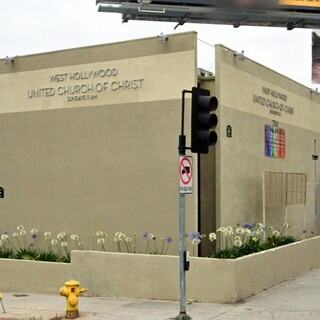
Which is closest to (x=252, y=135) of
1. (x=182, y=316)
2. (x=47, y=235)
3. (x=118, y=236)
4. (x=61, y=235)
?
(x=118, y=236)

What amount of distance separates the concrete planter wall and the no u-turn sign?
2565 millimetres

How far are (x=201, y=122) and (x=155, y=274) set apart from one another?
4250 mm

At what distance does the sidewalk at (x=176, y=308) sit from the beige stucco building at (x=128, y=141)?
251 centimetres

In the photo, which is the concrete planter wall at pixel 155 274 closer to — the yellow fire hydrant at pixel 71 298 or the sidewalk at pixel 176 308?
the sidewalk at pixel 176 308

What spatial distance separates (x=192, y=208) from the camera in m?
13.8

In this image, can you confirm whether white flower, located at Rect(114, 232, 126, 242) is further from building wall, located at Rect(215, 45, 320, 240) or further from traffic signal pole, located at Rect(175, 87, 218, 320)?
traffic signal pole, located at Rect(175, 87, 218, 320)

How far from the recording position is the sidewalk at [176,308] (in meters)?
10.4

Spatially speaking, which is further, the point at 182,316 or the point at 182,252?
the point at 182,316

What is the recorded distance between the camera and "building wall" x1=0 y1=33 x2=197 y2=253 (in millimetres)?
14406

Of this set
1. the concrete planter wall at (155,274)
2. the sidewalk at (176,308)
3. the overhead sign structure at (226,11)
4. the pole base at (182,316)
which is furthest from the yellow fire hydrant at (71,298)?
the overhead sign structure at (226,11)

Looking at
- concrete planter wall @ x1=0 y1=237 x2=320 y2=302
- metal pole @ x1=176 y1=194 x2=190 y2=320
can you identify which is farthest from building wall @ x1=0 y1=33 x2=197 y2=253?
metal pole @ x1=176 y1=194 x2=190 y2=320

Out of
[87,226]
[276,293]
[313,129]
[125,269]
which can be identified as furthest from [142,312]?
[313,129]

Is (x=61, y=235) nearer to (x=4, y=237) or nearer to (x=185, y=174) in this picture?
(x=4, y=237)

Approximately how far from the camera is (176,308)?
11.3 meters
